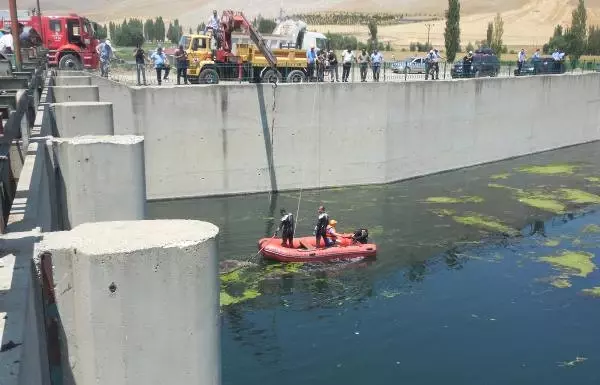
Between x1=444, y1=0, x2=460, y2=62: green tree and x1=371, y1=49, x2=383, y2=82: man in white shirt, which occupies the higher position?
x1=444, y1=0, x2=460, y2=62: green tree

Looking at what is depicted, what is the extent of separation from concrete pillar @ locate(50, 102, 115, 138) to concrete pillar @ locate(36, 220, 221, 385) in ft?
20.1

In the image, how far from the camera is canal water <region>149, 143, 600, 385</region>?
1235cm

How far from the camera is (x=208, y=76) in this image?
25.7 m

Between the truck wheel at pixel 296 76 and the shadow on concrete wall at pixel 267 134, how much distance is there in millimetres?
3835

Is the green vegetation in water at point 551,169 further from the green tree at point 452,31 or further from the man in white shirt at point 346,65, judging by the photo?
the green tree at point 452,31

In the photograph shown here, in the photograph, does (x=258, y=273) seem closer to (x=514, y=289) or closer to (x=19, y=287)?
(x=514, y=289)

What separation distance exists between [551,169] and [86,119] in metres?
24.8

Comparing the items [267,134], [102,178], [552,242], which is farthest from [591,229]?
[102,178]

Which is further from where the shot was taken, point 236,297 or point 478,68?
point 478,68

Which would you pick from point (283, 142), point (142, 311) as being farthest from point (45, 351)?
point (283, 142)

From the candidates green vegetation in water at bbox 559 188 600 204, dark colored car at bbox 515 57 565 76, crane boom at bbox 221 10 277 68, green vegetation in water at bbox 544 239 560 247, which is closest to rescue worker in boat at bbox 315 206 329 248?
green vegetation in water at bbox 544 239 560 247

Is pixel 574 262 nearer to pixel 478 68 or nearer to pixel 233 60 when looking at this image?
pixel 233 60

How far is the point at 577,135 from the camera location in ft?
119

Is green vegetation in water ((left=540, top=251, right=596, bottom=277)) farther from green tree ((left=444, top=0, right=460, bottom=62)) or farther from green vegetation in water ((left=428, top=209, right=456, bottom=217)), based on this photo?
green tree ((left=444, top=0, right=460, bottom=62))
